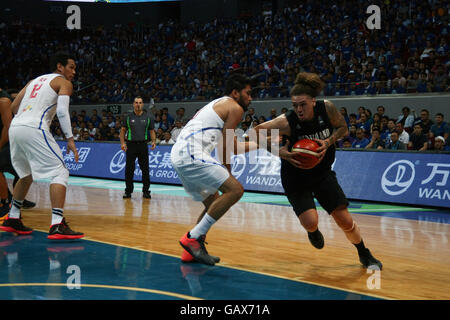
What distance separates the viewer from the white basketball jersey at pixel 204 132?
549 centimetres

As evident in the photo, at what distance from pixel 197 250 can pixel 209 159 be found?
881mm

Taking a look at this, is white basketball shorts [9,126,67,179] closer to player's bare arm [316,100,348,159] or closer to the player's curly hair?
the player's curly hair

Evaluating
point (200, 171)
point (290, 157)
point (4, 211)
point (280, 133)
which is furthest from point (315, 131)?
point (4, 211)

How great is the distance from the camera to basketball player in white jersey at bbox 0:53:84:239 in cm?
649

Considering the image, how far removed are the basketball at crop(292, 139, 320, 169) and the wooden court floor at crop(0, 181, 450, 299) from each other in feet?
3.34

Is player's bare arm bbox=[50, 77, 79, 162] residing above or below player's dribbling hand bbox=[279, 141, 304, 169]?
above

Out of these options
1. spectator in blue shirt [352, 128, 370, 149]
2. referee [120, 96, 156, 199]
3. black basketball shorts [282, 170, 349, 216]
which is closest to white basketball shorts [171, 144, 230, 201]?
black basketball shorts [282, 170, 349, 216]

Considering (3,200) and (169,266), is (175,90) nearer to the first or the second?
(3,200)

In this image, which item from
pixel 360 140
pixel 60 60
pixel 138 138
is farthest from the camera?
pixel 360 140

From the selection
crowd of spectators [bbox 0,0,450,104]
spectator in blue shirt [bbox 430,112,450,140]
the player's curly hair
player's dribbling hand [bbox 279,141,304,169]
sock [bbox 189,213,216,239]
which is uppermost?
crowd of spectators [bbox 0,0,450,104]

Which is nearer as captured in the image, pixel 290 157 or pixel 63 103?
pixel 290 157

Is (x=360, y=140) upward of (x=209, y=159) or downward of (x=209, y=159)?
downward

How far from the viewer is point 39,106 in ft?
21.7

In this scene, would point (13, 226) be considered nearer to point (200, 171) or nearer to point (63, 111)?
point (63, 111)
